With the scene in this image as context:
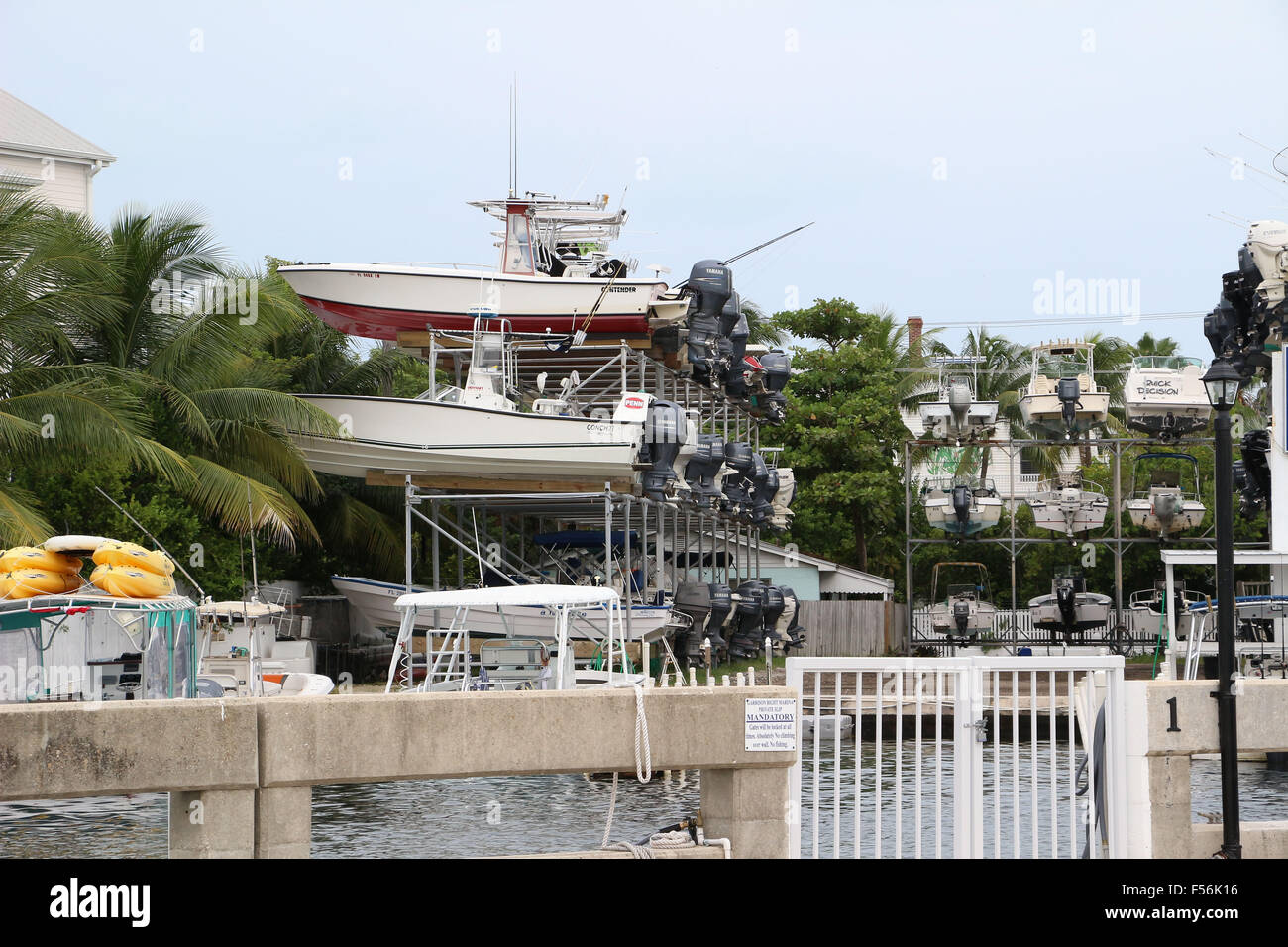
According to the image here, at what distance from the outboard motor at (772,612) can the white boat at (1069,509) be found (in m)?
7.45

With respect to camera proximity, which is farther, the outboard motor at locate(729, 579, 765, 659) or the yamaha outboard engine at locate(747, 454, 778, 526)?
the yamaha outboard engine at locate(747, 454, 778, 526)

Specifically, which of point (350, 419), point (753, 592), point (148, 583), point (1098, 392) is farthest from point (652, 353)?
point (148, 583)

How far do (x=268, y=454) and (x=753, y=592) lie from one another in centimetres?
1188

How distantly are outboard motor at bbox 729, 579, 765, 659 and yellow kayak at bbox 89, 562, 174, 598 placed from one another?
23.0 metres

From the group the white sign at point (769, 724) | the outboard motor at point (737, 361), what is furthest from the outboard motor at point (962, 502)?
the white sign at point (769, 724)

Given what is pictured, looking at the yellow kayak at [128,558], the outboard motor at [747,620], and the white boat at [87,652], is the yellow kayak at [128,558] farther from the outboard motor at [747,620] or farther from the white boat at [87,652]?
the outboard motor at [747,620]

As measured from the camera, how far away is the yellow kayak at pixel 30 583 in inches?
491

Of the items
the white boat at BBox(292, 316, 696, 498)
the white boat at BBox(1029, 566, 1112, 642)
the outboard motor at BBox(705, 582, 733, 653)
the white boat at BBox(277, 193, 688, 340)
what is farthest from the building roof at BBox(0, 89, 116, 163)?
the white boat at BBox(1029, 566, 1112, 642)

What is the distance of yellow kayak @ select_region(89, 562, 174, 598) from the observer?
478 inches

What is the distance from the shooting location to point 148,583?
1233 centimetres

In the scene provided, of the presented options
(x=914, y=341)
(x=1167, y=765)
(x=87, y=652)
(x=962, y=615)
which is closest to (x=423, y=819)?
(x=87, y=652)

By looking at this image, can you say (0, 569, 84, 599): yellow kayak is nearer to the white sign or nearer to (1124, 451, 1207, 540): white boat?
the white sign

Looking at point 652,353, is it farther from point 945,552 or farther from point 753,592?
point 945,552

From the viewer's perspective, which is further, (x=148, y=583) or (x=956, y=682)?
(x=148, y=583)
